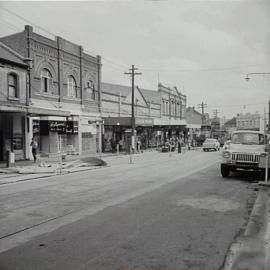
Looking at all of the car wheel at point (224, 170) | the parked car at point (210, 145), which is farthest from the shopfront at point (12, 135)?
the parked car at point (210, 145)

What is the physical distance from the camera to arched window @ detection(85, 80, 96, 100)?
35.9 metres

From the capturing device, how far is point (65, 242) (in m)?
6.18

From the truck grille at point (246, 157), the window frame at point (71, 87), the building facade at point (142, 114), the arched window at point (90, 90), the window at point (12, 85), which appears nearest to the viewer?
the truck grille at point (246, 157)

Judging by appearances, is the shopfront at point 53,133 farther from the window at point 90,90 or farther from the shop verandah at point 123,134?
the shop verandah at point 123,134

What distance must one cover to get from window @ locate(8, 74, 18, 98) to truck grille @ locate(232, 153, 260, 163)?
51.4 ft

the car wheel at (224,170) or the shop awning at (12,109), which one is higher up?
the shop awning at (12,109)

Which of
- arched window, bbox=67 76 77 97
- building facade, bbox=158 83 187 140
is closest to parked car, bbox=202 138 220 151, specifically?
building facade, bbox=158 83 187 140

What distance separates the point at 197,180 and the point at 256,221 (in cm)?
675

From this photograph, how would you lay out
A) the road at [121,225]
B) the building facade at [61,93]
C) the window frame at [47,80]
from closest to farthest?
1. the road at [121,225]
2. the building facade at [61,93]
3. the window frame at [47,80]

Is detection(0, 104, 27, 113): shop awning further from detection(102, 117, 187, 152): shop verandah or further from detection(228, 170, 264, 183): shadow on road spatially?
detection(102, 117, 187, 152): shop verandah

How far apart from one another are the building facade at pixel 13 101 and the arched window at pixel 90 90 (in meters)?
10.3

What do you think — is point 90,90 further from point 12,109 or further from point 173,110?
point 173,110

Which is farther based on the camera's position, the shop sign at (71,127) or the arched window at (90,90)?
the arched window at (90,90)

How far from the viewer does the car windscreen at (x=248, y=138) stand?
16125 mm
